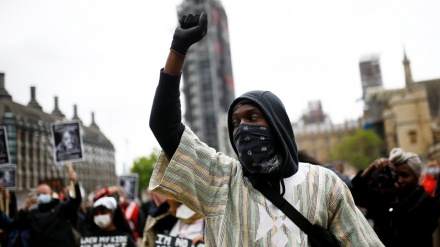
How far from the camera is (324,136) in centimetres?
11238

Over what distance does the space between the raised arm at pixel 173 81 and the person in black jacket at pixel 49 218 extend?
5.22 meters

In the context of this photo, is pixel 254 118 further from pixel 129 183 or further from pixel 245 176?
pixel 129 183

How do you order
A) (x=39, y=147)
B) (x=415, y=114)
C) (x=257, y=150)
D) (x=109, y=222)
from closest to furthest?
1. (x=257, y=150)
2. (x=109, y=222)
3. (x=39, y=147)
4. (x=415, y=114)

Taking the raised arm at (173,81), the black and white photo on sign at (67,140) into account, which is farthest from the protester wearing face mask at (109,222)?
the raised arm at (173,81)

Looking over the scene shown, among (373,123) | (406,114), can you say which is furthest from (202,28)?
(373,123)

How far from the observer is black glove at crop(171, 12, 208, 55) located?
6.88 feet

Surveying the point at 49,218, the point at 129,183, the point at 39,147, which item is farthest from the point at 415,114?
the point at 49,218

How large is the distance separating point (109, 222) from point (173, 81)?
3897 mm

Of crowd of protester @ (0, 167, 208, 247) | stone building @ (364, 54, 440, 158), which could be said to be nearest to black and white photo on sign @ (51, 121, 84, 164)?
crowd of protester @ (0, 167, 208, 247)

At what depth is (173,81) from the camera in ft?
6.91

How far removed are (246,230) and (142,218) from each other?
7057 mm

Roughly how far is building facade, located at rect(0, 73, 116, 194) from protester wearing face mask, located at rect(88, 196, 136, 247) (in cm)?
331

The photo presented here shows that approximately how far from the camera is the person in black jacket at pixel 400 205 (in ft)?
13.8

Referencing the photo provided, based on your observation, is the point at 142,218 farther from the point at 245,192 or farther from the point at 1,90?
the point at 245,192
